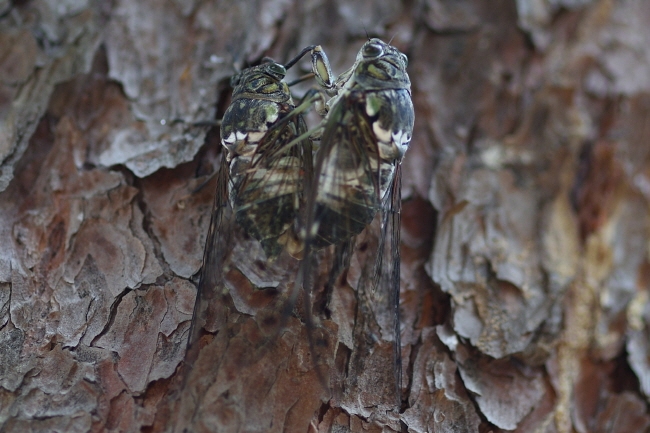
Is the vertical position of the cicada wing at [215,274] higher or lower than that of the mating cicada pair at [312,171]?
lower

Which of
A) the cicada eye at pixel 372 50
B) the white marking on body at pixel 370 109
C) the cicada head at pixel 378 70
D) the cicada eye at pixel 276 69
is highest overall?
the cicada eye at pixel 372 50

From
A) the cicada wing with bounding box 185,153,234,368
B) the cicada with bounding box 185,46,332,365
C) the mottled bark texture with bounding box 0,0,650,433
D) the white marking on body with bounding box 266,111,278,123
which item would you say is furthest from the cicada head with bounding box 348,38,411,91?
the cicada wing with bounding box 185,153,234,368

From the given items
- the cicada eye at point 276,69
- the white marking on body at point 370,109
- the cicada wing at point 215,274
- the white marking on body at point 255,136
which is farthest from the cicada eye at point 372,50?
the cicada wing at point 215,274

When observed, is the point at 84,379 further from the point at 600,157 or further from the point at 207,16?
the point at 600,157

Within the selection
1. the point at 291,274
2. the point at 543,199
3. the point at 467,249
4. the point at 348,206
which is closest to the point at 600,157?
the point at 543,199

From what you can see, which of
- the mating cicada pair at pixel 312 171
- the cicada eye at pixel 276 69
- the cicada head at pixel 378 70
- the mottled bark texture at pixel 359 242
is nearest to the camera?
the mottled bark texture at pixel 359 242

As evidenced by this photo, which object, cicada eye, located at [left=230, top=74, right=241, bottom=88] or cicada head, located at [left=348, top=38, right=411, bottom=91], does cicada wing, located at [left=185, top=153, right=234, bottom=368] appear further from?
cicada head, located at [left=348, top=38, right=411, bottom=91]

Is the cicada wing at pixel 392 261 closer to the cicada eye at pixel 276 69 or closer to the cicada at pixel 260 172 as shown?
the cicada at pixel 260 172
